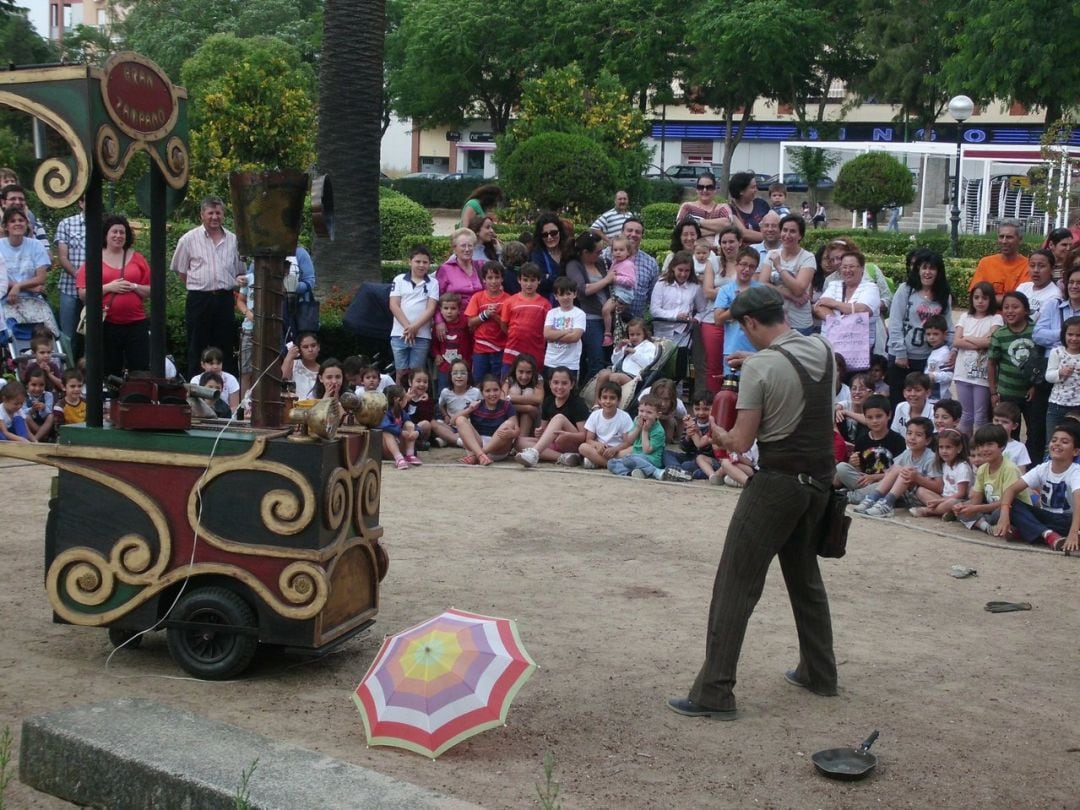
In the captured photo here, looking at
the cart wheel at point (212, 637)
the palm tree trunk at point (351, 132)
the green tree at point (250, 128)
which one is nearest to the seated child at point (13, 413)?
the palm tree trunk at point (351, 132)

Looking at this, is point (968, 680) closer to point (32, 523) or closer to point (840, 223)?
point (32, 523)

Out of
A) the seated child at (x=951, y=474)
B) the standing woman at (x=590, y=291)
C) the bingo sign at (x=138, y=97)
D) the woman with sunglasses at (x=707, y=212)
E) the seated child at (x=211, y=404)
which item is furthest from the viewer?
the woman with sunglasses at (x=707, y=212)

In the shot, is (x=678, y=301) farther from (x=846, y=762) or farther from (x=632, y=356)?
(x=846, y=762)

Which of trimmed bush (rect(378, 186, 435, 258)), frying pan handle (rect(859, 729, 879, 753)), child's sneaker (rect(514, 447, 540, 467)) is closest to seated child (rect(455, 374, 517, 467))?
child's sneaker (rect(514, 447, 540, 467))

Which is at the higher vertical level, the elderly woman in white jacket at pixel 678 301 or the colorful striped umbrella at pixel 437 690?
the elderly woman in white jacket at pixel 678 301

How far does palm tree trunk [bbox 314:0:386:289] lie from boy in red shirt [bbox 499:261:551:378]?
330cm

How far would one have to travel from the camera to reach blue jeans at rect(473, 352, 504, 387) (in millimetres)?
12312

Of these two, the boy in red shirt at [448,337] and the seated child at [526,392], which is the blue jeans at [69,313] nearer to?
the boy in red shirt at [448,337]

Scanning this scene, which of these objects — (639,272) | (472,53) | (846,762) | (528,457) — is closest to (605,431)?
(528,457)

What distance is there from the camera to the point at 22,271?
474 inches

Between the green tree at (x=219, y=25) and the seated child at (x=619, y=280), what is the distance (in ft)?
138

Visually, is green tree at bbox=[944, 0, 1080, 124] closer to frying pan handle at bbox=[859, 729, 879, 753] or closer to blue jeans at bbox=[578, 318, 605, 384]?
blue jeans at bbox=[578, 318, 605, 384]

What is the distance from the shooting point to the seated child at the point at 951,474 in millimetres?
9836

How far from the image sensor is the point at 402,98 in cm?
5541
